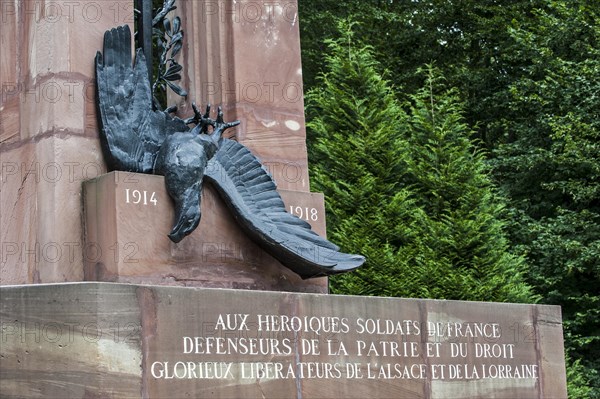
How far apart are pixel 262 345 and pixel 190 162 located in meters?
1.26

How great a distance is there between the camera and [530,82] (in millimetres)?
18375

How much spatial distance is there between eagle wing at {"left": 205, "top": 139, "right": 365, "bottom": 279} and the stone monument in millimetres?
127

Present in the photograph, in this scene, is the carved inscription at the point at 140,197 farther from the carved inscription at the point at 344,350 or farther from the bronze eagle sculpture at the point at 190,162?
the carved inscription at the point at 344,350

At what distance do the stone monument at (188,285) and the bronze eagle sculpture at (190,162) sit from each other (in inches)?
3.9

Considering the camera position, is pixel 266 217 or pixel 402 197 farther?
pixel 402 197

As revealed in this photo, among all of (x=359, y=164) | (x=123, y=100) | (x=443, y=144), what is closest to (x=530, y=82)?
(x=443, y=144)

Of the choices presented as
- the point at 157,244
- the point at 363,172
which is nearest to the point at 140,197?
the point at 157,244

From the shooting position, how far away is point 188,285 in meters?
6.68

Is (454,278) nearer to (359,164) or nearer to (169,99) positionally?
(359,164)

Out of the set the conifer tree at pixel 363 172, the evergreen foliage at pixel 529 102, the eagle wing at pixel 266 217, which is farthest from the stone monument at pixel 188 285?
the evergreen foliage at pixel 529 102

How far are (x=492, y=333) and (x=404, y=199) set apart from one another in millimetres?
7434

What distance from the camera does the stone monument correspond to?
5707 millimetres

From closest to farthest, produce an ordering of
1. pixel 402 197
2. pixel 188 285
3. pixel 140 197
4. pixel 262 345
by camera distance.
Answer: pixel 262 345, pixel 140 197, pixel 188 285, pixel 402 197

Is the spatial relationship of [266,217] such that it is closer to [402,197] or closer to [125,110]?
[125,110]
